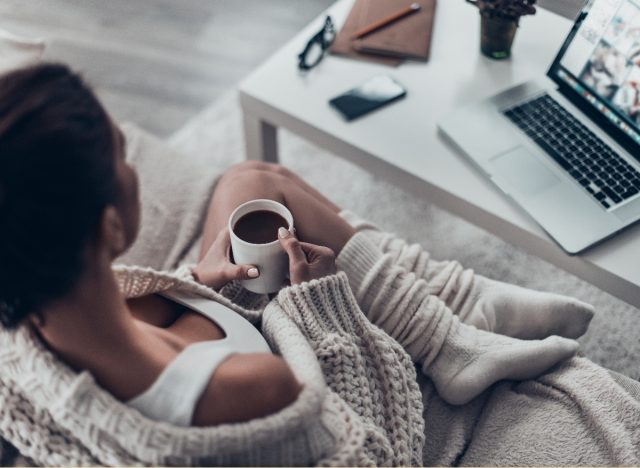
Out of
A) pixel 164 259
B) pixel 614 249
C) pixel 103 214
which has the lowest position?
pixel 164 259

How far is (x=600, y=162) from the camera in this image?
1096 millimetres

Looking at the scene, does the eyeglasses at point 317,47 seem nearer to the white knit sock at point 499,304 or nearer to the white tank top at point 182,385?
the white knit sock at point 499,304

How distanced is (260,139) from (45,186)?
96cm

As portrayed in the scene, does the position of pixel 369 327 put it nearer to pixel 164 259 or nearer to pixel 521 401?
pixel 521 401

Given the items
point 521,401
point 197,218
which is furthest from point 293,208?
point 521,401

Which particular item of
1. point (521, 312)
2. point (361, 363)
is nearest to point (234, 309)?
point (361, 363)

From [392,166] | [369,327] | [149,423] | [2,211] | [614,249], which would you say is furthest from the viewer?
[392,166]

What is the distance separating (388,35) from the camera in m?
1.38

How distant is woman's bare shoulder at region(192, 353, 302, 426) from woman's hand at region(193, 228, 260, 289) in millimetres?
Answer: 208

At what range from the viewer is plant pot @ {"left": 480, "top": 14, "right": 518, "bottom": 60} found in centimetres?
126

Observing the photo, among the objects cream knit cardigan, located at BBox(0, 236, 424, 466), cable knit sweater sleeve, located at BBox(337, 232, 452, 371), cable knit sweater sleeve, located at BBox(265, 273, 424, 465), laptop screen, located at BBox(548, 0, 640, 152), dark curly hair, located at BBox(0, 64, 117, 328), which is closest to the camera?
dark curly hair, located at BBox(0, 64, 117, 328)

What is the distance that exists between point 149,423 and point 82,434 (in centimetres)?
9

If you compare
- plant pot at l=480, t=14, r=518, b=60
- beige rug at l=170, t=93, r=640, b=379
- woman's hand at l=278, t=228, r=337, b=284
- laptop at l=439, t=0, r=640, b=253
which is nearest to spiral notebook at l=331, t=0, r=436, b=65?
plant pot at l=480, t=14, r=518, b=60

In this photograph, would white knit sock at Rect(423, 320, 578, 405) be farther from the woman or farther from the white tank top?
the white tank top
